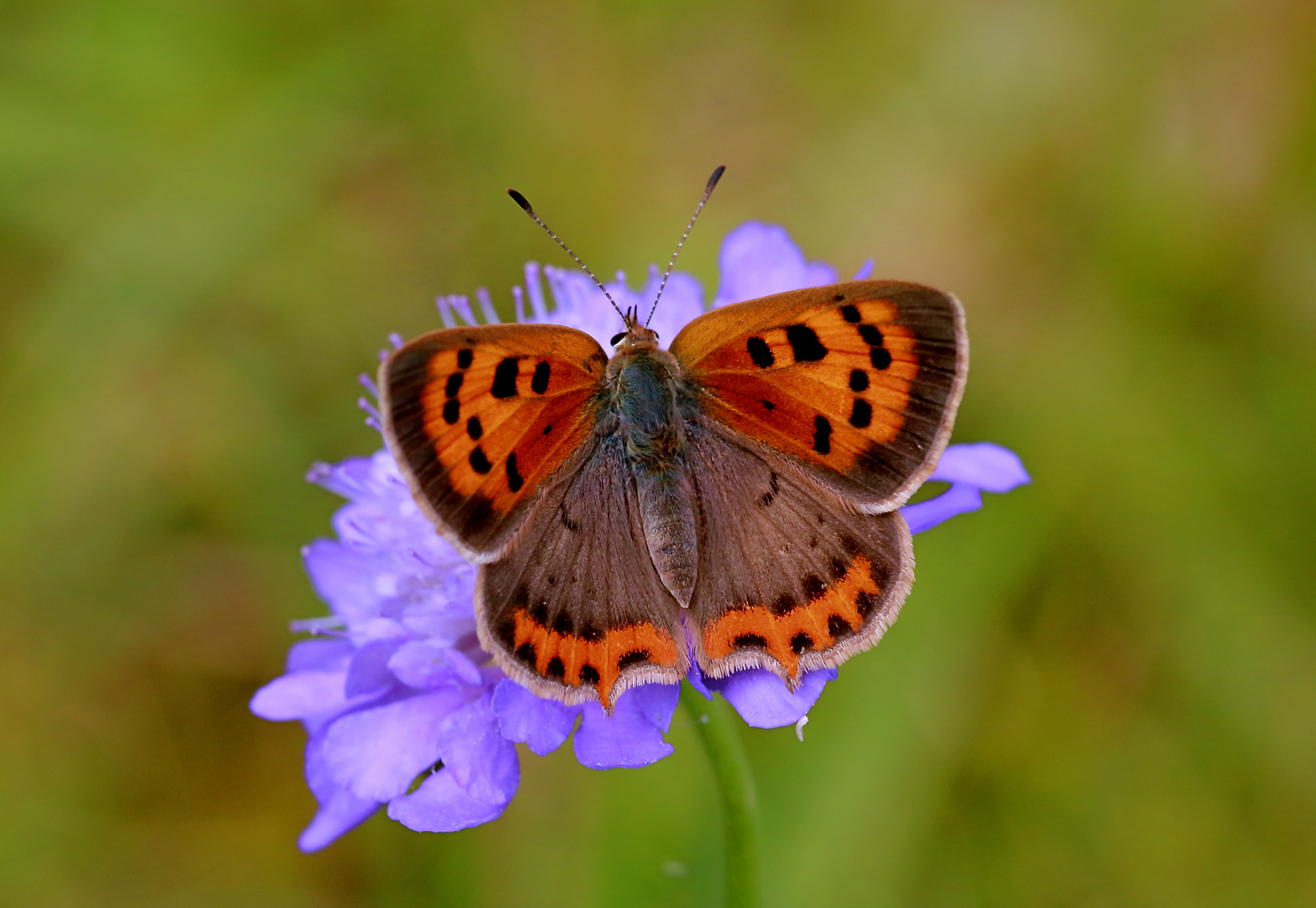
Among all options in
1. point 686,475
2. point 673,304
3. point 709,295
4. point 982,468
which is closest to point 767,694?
point 686,475

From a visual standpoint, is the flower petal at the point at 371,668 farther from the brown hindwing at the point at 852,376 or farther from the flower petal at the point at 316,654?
the brown hindwing at the point at 852,376

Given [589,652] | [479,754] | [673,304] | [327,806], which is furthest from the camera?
[673,304]

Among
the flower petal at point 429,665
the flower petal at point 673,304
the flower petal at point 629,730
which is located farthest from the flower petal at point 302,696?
the flower petal at point 673,304

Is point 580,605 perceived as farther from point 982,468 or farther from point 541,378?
point 982,468

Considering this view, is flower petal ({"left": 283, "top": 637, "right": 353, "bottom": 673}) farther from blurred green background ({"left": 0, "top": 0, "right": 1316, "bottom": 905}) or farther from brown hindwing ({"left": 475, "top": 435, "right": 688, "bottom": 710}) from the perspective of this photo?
blurred green background ({"left": 0, "top": 0, "right": 1316, "bottom": 905})

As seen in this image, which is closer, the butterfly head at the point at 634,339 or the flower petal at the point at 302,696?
the butterfly head at the point at 634,339

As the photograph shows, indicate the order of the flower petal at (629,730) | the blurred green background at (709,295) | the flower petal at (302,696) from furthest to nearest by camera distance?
the blurred green background at (709,295) < the flower petal at (302,696) < the flower petal at (629,730)
